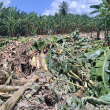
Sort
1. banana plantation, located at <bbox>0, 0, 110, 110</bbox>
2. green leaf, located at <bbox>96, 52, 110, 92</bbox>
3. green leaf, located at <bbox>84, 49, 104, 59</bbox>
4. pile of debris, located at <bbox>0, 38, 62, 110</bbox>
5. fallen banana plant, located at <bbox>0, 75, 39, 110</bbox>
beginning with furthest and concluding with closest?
green leaf, located at <bbox>84, 49, 104, 59</bbox> → green leaf, located at <bbox>96, 52, 110, 92</bbox> → banana plantation, located at <bbox>0, 0, 110, 110</bbox> → pile of debris, located at <bbox>0, 38, 62, 110</bbox> → fallen banana plant, located at <bbox>0, 75, 39, 110</bbox>

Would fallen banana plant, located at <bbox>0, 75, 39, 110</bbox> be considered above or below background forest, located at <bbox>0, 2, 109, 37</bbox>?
below

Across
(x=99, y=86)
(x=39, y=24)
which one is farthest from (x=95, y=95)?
(x=39, y=24)

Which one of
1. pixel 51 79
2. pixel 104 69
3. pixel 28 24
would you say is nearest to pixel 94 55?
pixel 104 69

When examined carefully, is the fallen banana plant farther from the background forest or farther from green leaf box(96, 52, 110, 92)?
the background forest

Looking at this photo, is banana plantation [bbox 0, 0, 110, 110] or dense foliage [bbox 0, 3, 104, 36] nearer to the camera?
banana plantation [bbox 0, 0, 110, 110]

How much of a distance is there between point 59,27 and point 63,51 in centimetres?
2287

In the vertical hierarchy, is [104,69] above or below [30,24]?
below

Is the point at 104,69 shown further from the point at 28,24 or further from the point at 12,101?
the point at 28,24

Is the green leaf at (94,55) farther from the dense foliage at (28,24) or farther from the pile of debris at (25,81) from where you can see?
the dense foliage at (28,24)

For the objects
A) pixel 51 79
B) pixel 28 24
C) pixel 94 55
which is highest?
pixel 28 24

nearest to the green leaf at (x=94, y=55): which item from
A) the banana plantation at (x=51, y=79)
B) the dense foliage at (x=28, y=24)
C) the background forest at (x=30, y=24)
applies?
the banana plantation at (x=51, y=79)

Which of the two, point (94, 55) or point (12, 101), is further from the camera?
point (94, 55)

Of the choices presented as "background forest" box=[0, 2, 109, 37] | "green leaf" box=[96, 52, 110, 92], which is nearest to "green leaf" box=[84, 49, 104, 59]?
"green leaf" box=[96, 52, 110, 92]

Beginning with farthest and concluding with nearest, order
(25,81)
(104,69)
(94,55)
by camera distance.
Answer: (94,55) → (104,69) → (25,81)
